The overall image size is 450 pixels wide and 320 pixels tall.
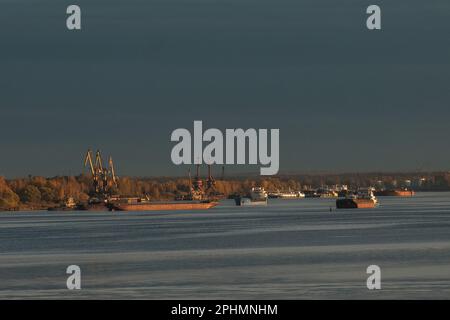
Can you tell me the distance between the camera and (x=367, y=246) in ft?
284

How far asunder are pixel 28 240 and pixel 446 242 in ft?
131

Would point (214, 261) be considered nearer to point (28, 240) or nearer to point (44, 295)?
point (44, 295)

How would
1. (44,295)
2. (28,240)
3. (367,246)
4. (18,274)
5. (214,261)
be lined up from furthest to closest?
(28,240), (367,246), (214,261), (18,274), (44,295)

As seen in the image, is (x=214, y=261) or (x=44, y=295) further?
(x=214, y=261)

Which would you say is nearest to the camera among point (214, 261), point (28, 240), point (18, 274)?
point (18, 274)

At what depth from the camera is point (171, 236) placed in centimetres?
11038

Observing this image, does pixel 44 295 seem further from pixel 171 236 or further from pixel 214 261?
pixel 171 236

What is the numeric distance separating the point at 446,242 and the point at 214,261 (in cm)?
2709
